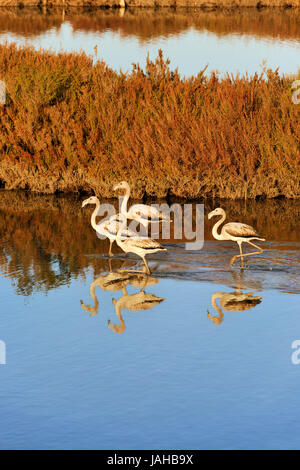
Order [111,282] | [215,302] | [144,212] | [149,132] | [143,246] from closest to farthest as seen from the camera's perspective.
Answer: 1. [215,302]
2. [111,282]
3. [143,246]
4. [144,212]
5. [149,132]

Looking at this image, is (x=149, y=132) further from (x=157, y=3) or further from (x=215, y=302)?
(x=157, y=3)

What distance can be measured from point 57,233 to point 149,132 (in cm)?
431

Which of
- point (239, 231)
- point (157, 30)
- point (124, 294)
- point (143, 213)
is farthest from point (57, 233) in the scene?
point (157, 30)

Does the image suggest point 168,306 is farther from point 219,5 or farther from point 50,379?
point 219,5

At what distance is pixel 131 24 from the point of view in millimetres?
43906

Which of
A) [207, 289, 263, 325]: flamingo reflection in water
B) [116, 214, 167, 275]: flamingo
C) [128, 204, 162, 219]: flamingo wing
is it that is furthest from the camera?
[128, 204, 162, 219]: flamingo wing

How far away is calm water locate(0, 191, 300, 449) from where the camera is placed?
6.16 m

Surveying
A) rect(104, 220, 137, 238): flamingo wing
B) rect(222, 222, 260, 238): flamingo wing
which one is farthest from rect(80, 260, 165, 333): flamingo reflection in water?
rect(222, 222, 260, 238): flamingo wing

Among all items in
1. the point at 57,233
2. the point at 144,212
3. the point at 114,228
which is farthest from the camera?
the point at 57,233

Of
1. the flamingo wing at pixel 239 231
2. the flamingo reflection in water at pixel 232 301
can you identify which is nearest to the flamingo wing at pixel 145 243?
the flamingo wing at pixel 239 231

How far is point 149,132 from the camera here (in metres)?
16.7

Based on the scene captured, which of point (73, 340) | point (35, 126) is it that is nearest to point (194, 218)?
point (35, 126)

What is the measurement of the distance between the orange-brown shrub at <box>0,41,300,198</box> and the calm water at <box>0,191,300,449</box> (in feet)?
12.8

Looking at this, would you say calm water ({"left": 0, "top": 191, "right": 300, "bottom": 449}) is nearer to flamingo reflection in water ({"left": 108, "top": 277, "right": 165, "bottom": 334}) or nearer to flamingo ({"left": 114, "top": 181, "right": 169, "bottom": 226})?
flamingo reflection in water ({"left": 108, "top": 277, "right": 165, "bottom": 334})
